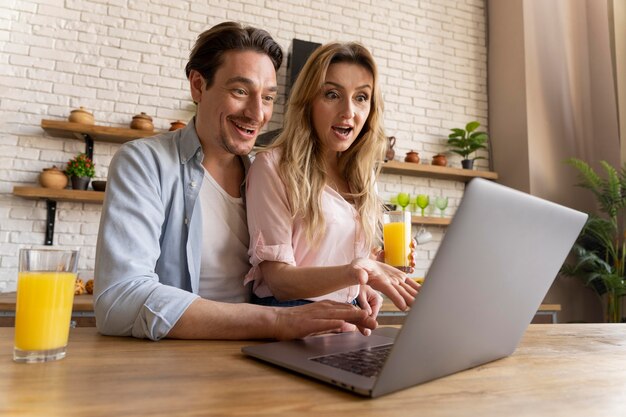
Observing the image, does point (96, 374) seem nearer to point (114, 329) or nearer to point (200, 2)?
point (114, 329)

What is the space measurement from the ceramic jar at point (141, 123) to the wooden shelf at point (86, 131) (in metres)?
0.04

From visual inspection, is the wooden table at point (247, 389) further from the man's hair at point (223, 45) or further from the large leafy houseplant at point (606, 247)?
the large leafy houseplant at point (606, 247)

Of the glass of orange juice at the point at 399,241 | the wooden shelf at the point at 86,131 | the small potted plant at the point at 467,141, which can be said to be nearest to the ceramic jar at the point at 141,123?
the wooden shelf at the point at 86,131

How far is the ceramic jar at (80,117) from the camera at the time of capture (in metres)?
3.14

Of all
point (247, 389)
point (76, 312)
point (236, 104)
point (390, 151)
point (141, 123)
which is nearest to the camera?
point (247, 389)

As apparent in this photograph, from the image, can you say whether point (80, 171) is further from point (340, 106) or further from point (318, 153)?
point (340, 106)

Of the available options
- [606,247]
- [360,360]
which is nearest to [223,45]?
[360,360]

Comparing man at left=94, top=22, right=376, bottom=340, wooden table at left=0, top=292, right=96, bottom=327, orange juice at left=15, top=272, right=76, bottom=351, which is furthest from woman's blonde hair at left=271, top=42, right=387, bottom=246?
wooden table at left=0, top=292, right=96, bottom=327

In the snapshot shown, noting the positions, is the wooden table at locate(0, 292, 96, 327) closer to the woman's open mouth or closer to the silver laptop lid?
the woman's open mouth

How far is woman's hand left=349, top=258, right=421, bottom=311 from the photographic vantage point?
3.36ft

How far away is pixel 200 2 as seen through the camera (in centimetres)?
A: 372

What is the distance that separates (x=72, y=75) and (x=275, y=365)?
10.8 feet

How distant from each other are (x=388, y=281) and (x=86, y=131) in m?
2.76

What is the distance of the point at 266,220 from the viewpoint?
141cm
